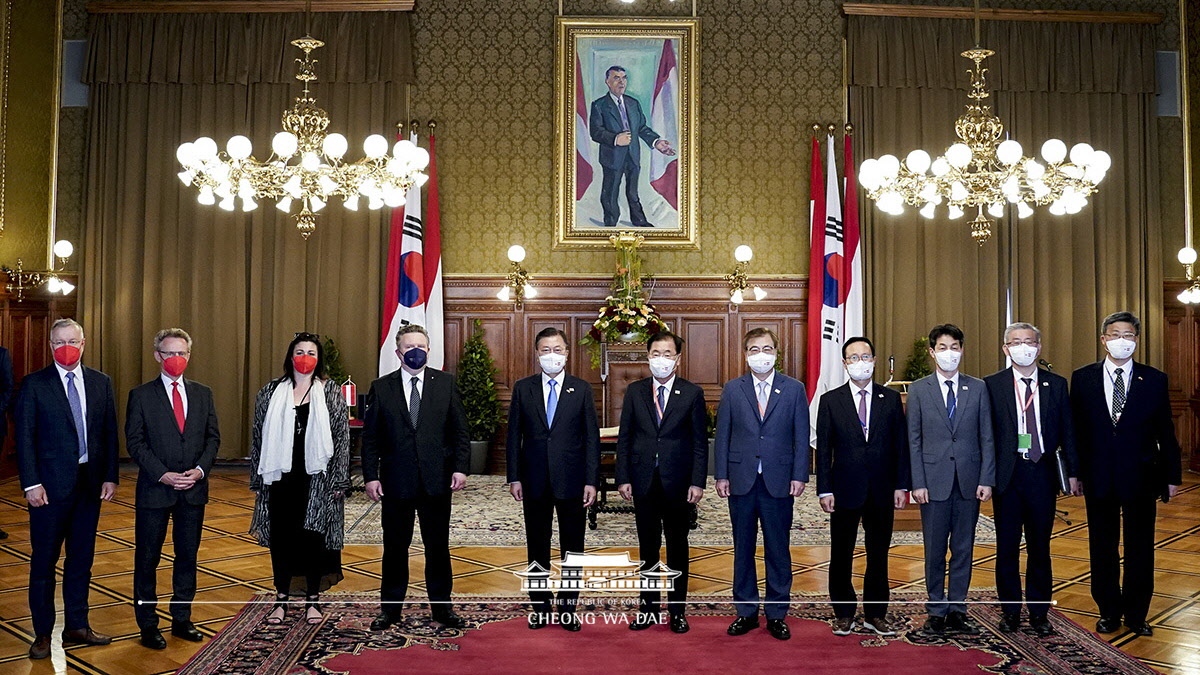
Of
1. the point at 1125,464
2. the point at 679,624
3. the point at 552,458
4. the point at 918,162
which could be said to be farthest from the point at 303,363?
the point at 918,162

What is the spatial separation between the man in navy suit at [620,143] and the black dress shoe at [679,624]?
21.1 ft

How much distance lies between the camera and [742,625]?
451cm

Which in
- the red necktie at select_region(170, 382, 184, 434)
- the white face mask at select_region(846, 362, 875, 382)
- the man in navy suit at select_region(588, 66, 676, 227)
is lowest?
the red necktie at select_region(170, 382, 184, 434)

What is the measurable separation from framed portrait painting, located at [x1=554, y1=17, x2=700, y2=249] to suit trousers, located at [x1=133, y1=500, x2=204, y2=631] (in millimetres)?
6433

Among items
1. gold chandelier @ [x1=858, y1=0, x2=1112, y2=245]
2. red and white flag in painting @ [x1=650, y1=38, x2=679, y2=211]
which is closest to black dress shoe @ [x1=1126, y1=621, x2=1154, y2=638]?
gold chandelier @ [x1=858, y1=0, x2=1112, y2=245]

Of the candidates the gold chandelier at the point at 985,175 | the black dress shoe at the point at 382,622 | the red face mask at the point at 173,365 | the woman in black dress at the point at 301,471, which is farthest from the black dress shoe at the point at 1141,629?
the red face mask at the point at 173,365

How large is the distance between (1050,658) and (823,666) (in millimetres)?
1026

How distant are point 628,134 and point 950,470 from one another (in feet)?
21.9

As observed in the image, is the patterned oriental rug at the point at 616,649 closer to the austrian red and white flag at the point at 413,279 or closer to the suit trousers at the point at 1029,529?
the suit trousers at the point at 1029,529

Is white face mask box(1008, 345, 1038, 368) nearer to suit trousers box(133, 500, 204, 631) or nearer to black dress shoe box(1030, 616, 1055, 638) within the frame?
black dress shoe box(1030, 616, 1055, 638)

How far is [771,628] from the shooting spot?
4.50m

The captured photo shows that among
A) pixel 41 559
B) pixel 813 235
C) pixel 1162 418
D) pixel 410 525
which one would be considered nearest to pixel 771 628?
pixel 410 525

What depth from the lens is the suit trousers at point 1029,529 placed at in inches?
180

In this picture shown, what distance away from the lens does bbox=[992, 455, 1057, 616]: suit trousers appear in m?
4.57
